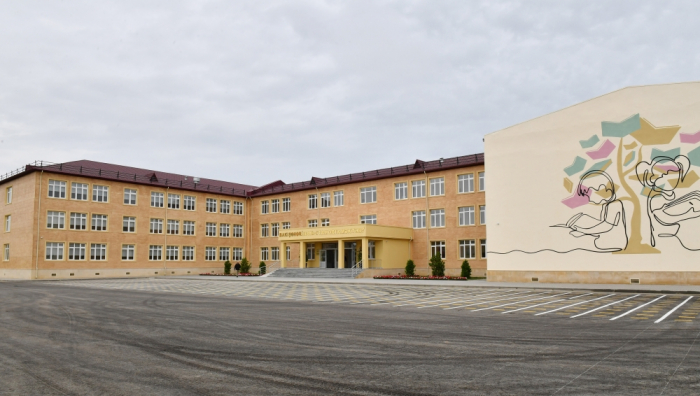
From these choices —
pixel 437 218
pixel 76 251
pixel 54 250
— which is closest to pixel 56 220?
pixel 54 250

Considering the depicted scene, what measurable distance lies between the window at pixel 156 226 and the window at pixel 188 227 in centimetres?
243

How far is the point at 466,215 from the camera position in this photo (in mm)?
39438

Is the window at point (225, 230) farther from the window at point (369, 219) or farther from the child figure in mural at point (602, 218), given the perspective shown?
the child figure in mural at point (602, 218)

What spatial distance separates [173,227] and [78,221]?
905 cm

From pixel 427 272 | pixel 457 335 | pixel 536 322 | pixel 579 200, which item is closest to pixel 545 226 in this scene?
pixel 579 200

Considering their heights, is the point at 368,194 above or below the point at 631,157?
above

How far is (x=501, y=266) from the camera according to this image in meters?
30.5

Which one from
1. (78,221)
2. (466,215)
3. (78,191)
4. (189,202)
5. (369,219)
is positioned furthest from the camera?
(189,202)

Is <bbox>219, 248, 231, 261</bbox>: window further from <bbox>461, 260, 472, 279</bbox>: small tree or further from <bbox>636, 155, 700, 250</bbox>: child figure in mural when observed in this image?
<bbox>636, 155, 700, 250</bbox>: child figure in mural

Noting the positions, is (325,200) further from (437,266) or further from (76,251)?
(76,251)

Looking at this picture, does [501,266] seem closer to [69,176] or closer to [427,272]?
[427,272]

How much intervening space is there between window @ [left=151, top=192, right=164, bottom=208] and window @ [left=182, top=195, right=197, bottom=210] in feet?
7.76

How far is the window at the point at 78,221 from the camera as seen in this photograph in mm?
42531

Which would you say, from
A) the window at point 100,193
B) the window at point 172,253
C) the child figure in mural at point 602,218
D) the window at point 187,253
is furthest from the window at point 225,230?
the child figure in mural at point 602,218
